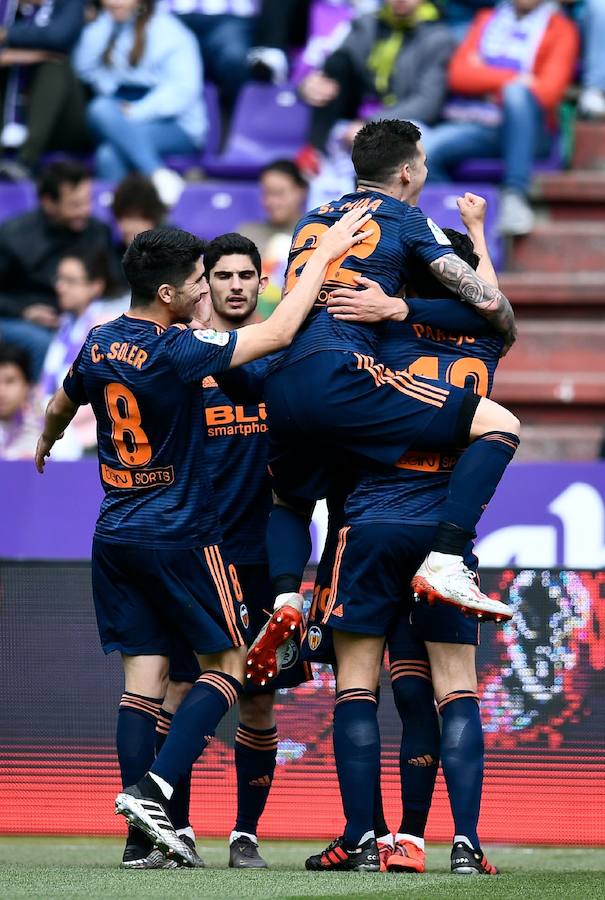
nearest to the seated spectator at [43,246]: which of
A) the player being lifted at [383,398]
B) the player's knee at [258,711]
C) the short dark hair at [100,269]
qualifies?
the short dark hair at [100,269]

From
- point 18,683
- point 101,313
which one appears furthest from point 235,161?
point 18,683

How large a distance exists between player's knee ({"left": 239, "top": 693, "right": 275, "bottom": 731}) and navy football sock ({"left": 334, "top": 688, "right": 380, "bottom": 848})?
0.60 m

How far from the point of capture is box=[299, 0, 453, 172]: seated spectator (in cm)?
1059

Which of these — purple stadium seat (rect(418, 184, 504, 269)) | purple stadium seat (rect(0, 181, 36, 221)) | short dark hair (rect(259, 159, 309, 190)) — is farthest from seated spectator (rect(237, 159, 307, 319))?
purple stadium seat (rect(0, 181, 36, 221))

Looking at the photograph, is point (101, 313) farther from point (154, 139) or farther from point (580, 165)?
point (580, 165)

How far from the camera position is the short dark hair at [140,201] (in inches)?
390

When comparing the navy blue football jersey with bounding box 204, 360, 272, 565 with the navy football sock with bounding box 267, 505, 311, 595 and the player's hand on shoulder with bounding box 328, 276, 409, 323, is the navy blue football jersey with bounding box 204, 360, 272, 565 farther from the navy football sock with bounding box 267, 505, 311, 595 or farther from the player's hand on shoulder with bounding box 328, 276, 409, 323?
the player's hand on shoulder with bounding box 328, 276, 409, 323

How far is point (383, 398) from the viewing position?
15.4 feet

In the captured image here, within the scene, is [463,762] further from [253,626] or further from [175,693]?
[175,693]

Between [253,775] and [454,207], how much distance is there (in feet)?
18.2

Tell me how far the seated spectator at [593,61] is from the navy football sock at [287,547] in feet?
21.9

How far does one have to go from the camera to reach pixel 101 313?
954 centimetres

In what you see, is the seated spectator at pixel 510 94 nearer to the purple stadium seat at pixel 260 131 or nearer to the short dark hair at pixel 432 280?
the purple stadium seat at pixel 260 131

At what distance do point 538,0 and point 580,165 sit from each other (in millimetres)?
1171
